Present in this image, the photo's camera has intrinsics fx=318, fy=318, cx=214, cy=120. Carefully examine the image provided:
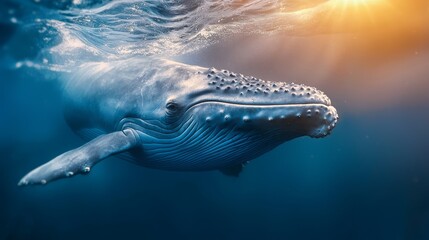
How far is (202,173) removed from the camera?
25.0 metres

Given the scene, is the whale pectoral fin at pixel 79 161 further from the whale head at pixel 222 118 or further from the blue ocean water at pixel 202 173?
the blue ocean water at pixel 202 173

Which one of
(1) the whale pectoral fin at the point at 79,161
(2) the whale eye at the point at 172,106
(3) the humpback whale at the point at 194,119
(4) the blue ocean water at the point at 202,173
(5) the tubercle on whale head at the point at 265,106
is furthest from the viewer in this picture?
(4) the blue ocean water at the point at 202,173

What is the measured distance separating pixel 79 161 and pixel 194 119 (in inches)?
75.0

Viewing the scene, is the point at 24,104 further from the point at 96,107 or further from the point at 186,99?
the point at 186,99

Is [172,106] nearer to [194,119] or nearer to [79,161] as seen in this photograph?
[194,119]

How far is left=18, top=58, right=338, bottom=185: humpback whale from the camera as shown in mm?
4375

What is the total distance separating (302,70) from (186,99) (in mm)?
18389

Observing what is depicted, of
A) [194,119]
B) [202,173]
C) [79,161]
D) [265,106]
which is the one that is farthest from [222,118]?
[202,173]

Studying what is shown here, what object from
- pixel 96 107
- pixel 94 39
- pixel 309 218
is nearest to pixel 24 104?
pixel 94 39

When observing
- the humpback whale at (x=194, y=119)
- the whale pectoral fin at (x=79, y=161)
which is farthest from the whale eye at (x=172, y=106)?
the whale pectoral fin at (x=79, y=161)

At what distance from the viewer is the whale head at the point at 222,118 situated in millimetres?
4305

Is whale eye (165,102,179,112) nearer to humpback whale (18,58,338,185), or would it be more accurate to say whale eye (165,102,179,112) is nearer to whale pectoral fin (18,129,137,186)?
humpback whale (18,58,338,185)

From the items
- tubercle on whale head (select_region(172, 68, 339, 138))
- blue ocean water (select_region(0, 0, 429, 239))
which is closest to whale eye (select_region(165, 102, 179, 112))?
tubercle on whale head (select_region(172, 68, 339, 138))

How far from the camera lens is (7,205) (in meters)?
17.3
